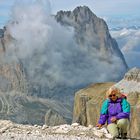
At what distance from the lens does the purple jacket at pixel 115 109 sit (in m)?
25.1

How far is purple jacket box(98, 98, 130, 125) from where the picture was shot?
25066mm

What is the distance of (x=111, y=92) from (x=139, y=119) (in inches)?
5765

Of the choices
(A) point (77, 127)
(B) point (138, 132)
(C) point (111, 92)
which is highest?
(C) point (111, 92)

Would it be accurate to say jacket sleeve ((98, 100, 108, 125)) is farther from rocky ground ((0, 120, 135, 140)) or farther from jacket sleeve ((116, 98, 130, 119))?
rocky ground ((0, 120, 135, 140))

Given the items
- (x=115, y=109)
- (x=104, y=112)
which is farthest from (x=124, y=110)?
(x=104, y=112)

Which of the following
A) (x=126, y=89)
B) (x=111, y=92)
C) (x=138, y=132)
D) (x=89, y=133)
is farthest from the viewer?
(x=126, y=89)

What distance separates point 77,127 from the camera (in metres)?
29.2

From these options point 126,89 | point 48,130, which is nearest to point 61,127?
point 48,130

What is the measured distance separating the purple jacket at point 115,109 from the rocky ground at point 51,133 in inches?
44.0

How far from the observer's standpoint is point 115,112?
998 inches

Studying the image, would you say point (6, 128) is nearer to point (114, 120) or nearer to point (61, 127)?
point (61, 127)

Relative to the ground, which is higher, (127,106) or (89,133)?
(127,106)

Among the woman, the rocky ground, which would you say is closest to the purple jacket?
the woman

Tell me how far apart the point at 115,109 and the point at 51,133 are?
4.30m
